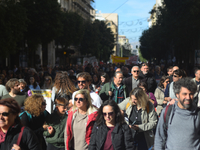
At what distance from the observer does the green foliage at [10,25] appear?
1641 centimetres

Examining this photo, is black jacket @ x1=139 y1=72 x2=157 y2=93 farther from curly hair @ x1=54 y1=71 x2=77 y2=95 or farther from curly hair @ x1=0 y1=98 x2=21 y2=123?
curly hair @ x1=0 y1=98 x2=21 y2=123

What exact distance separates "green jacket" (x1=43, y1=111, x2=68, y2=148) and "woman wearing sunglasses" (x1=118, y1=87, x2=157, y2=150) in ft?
3.31

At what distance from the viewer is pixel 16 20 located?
1734 centimetres

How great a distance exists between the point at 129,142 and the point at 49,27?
2179 cm

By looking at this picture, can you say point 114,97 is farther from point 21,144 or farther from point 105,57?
point 105,57

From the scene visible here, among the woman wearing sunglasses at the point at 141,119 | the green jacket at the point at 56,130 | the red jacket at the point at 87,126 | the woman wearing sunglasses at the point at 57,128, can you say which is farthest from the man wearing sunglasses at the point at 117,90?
the red jacket at the point at 87,126

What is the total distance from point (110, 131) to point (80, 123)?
1.93ft

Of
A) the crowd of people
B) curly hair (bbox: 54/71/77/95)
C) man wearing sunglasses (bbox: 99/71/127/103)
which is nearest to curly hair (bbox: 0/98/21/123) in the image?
the crowd of people

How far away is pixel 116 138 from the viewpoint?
11.7 feet

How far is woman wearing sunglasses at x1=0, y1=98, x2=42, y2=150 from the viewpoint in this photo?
2.88 m

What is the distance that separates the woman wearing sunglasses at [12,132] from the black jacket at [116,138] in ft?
2.93

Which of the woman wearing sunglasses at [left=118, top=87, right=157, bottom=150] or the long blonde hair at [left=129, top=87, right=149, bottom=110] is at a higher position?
the long blonde hair at [left=129, top=87, right=149, bottom=110]

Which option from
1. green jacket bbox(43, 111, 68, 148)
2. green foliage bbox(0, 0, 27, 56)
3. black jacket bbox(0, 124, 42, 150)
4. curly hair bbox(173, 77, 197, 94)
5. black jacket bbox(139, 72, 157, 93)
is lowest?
green jacket bbox(43, 111, 68, 148)

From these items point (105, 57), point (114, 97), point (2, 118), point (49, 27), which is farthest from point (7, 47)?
point (105, 57)
